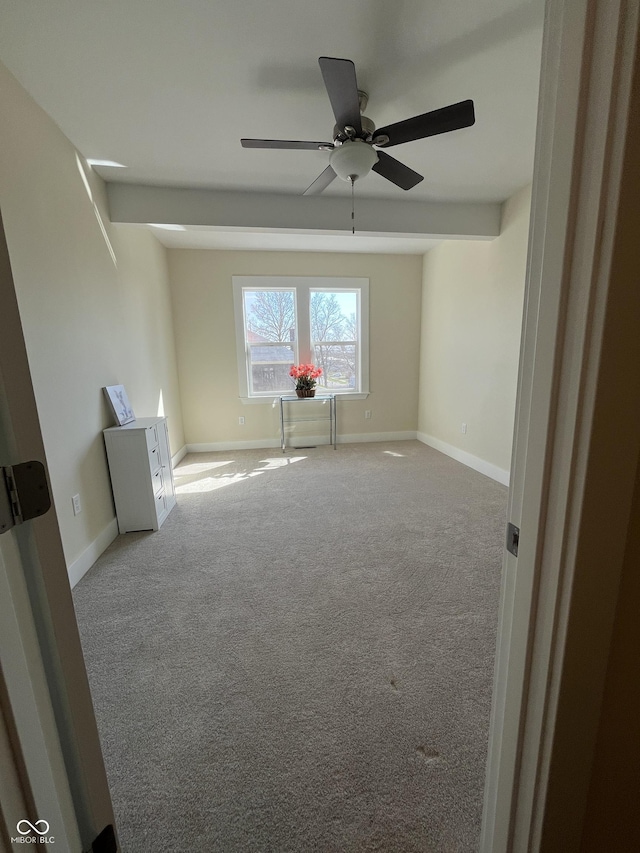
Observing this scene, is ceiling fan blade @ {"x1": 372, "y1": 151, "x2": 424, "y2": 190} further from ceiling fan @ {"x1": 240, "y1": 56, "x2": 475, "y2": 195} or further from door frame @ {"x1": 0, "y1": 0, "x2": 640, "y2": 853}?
door frame @ {"x1": 0, "y1": 0, "x2": 640, "y2": 853}

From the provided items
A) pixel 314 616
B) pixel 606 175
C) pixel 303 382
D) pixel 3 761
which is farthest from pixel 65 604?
pixel 303 382

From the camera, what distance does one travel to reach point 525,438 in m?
0.59

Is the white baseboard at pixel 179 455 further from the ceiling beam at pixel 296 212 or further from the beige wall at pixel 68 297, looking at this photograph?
the ceiling beam at pixel 296 212

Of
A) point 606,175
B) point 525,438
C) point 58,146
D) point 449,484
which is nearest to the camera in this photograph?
point 606,175

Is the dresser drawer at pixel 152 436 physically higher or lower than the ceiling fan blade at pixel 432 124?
lower

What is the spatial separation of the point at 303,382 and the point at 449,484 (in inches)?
87.6

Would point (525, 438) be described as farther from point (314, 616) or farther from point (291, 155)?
point (291, 155)

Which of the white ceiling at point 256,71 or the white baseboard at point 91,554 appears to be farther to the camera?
the white baseboard at point 91,554

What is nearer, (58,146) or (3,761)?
(3,761)

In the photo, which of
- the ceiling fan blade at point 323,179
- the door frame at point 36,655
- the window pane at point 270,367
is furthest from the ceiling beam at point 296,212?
the door frame at point 36,655

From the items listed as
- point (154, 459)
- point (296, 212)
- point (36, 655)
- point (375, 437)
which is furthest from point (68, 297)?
point (375, 437)

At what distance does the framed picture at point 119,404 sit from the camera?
Answer: 259 centimetres

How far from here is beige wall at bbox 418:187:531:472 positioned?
3244mm

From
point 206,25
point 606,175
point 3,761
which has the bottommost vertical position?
point 3,761
